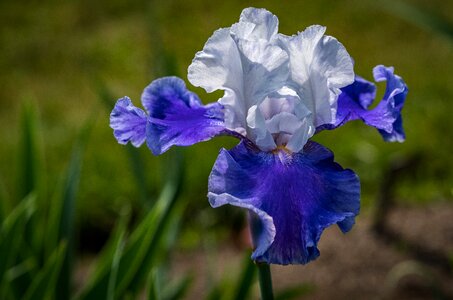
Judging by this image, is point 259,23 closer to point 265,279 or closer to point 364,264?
point 265,279

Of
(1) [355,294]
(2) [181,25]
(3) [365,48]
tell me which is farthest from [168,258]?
(2) [181,25]

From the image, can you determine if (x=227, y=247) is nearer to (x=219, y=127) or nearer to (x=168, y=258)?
(x=168, y=258)

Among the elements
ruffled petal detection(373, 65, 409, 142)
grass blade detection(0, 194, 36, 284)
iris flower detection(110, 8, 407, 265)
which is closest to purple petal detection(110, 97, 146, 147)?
iris flower detection(110, 8, 407, 265)

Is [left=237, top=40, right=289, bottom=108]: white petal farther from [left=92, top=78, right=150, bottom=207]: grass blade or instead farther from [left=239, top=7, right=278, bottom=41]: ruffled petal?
[left=92, top=78, right=150, bottom=207]: grass blade

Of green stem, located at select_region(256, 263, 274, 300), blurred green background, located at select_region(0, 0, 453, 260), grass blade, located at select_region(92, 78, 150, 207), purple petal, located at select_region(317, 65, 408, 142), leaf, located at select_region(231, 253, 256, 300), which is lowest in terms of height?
blurred green background, located at select_region(0, 0, 453, 260)

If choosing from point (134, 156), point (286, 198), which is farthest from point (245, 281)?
point (286, 198)

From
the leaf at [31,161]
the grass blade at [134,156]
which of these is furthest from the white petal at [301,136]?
the leaf at [31,161]
